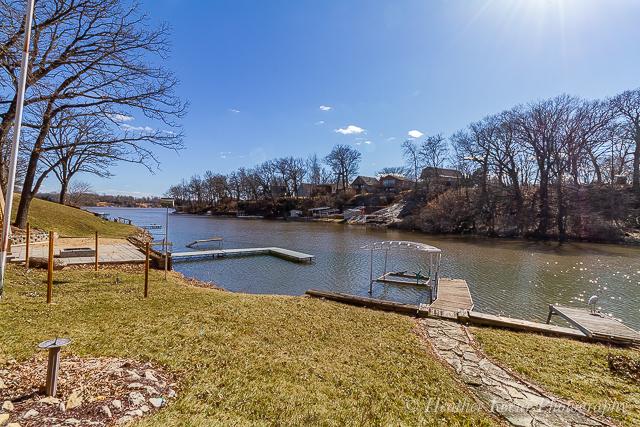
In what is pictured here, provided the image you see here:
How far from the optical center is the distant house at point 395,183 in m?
67.9

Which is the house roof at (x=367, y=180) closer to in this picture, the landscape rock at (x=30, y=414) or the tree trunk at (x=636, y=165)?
the tree trunk at (x=636, y=165)

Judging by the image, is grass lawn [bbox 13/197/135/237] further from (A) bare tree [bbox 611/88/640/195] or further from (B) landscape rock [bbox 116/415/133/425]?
(A) bare tree [bbox 611/88/640/195]

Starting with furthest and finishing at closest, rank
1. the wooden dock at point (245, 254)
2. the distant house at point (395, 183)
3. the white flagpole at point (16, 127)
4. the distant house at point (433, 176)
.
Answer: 1. the distant house at point (395, 183)
2. the distant house at point (433, 176)
3. the wooden dock at point (245, 254)
4. the white flagpole at point (16, 127)

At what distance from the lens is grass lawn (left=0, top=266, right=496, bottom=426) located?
3.22 meters

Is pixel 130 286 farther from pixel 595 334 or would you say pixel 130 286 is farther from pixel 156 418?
pixel 595 334

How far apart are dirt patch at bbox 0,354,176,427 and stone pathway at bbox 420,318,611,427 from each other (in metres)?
4.00

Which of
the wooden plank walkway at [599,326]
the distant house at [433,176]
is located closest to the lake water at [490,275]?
the wooden plank walkway at [599,326]

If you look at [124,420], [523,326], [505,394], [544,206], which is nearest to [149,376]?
[124,420]

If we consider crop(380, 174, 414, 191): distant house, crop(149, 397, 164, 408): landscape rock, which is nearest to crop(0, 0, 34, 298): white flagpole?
crop(149, 397, 164, 408): landscape rock

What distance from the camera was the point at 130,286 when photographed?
8539 millimetres

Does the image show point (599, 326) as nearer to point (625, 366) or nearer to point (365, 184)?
point (625, 366)

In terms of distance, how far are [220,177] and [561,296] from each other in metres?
90.4

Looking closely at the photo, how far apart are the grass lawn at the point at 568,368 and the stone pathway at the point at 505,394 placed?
0.30 metres

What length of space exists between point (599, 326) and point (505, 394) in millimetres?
5783
